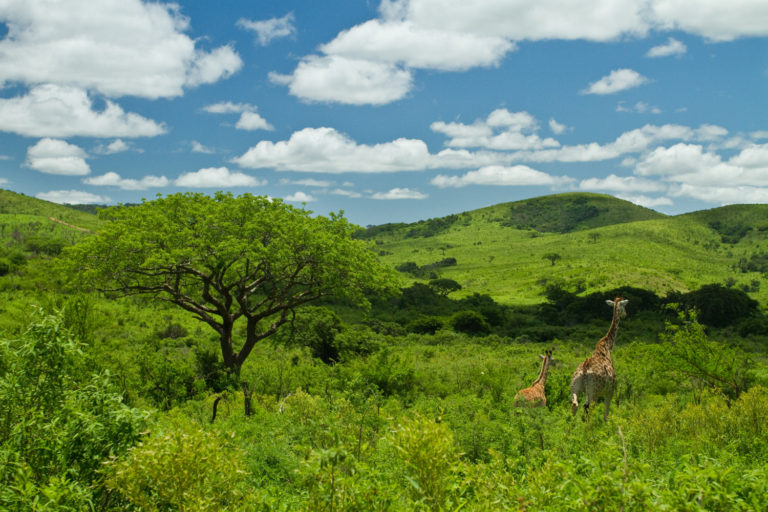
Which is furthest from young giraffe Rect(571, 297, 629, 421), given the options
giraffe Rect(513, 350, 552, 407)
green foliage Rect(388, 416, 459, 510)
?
green foliage Rect(388, 416, 459, 510)

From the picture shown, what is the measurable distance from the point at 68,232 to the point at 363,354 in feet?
298

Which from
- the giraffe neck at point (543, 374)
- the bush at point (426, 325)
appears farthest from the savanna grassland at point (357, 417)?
the giraffe neck at point (543, 374)

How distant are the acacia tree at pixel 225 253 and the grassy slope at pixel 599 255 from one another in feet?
202

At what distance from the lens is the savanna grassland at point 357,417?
404 cm

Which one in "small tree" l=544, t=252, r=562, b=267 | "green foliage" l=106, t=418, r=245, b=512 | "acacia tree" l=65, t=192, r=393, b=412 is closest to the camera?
"green foliage" l=106, t=418, r=245, b=512

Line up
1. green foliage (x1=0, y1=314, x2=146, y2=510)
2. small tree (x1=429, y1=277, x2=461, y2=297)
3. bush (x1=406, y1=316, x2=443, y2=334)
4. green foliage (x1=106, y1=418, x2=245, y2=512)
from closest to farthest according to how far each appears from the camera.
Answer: green foliage (x1=106, y1=418, x2=245, y2=512) → green foliage (x1=0, y1=314, x2=146, y2=510) → bush (x1=406, y1=316, x2=443, y2=334) → small tree (x1=429, y1=277, x2=461, y2=297)

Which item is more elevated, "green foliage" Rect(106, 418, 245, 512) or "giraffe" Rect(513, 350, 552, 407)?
"green foliage" Rect(106, 418, 245, 512)

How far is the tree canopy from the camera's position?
17.2 m

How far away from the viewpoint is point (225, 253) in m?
16.7

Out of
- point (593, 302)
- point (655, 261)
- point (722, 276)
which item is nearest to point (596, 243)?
point (655, 261)

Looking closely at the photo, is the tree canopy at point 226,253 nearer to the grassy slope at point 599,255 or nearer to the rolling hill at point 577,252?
the rolling hill at point 577,252

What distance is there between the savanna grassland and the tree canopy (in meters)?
1.35

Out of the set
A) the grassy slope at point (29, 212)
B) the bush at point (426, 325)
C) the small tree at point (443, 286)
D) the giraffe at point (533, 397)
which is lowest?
the bush at point (426, 325)

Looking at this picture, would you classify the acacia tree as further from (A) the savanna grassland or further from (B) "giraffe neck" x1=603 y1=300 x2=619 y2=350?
(B) "giraffe neck" x1=603 y1=300 x2=619 y2=350
